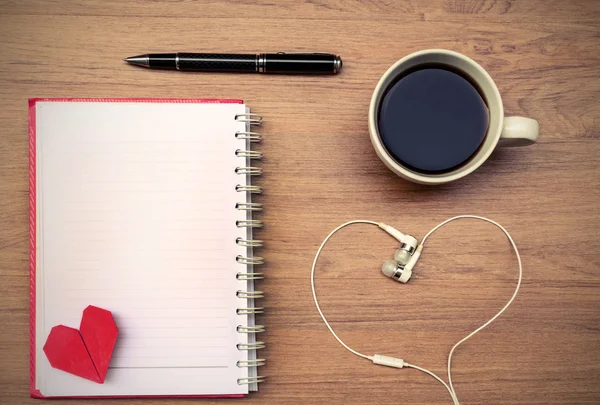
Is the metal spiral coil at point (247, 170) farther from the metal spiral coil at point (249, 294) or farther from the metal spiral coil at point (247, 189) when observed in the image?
the metal spiral coil at point (249, 294)

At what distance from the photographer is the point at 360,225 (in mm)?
708

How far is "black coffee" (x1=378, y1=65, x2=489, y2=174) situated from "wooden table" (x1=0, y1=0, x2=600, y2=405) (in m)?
0.08

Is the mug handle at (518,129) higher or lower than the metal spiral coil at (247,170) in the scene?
higher

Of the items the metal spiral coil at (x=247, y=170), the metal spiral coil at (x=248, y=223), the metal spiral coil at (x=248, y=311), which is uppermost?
the metal spiral coil at (x=247, y=170)

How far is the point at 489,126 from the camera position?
0.64 metres

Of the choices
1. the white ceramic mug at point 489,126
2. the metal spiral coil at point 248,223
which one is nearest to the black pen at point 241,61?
the white ceramic mug at point 489,126

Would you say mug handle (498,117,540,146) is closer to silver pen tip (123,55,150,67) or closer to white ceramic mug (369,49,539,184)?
white ceramic mug (369,49,539,184)

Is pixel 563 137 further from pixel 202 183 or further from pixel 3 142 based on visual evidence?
pixel 3 142

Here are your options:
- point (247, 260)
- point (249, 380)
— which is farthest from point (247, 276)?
point (249, 380)

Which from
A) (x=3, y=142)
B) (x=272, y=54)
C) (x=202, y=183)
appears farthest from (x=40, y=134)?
(x=272, y=54)

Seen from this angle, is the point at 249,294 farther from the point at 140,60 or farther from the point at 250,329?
the point at 140,60

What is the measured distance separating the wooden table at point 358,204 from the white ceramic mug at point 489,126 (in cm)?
9

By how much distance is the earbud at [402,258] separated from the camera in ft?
2.25

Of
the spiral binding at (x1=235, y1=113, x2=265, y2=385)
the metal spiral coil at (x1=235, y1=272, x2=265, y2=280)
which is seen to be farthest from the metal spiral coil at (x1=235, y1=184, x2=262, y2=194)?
the metal spiral coil at (x1=235, y1=272, x2=265, y2=280)
